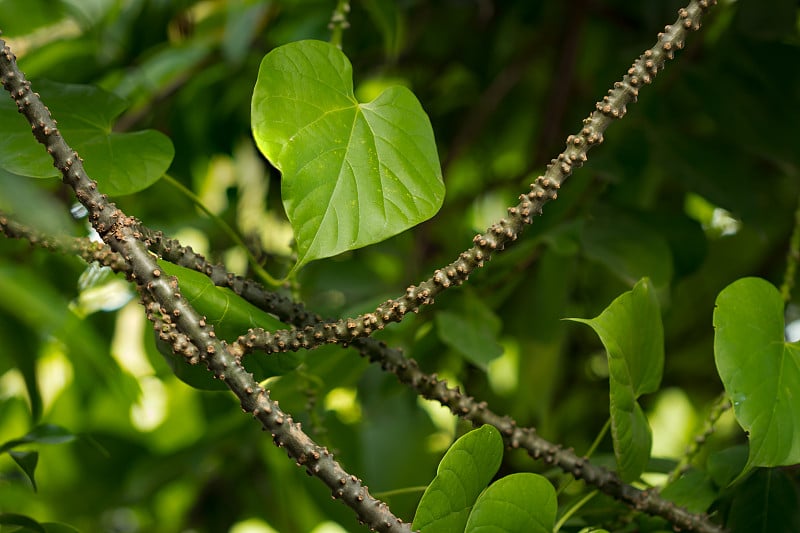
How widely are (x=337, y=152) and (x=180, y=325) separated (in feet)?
0.27

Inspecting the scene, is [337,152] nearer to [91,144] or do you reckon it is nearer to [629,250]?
[91,144]

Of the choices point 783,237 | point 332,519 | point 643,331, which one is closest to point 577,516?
point 643,331

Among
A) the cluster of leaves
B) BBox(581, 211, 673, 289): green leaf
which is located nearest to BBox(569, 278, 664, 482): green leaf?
the cluster of leaves

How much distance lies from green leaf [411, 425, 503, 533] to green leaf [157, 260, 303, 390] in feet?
0.22

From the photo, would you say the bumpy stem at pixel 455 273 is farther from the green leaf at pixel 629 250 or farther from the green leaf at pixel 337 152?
the green leaf at pixel 629 250

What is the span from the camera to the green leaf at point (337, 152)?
0.26 metres

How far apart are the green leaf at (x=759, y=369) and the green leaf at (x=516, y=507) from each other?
69 millimetres

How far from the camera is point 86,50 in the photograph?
0.61 metres

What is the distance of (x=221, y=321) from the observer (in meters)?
0.26

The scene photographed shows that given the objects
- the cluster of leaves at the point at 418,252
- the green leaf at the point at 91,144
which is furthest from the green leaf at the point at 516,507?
the green leaf at the point at 91,144

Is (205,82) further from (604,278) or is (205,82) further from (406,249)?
(604,278)

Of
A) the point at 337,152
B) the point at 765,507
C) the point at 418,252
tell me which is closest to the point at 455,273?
the point at 337,152

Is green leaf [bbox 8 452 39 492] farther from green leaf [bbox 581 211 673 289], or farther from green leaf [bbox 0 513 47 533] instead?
green leaf [bbox 581 211 673 289]

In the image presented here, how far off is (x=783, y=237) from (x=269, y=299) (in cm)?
49
